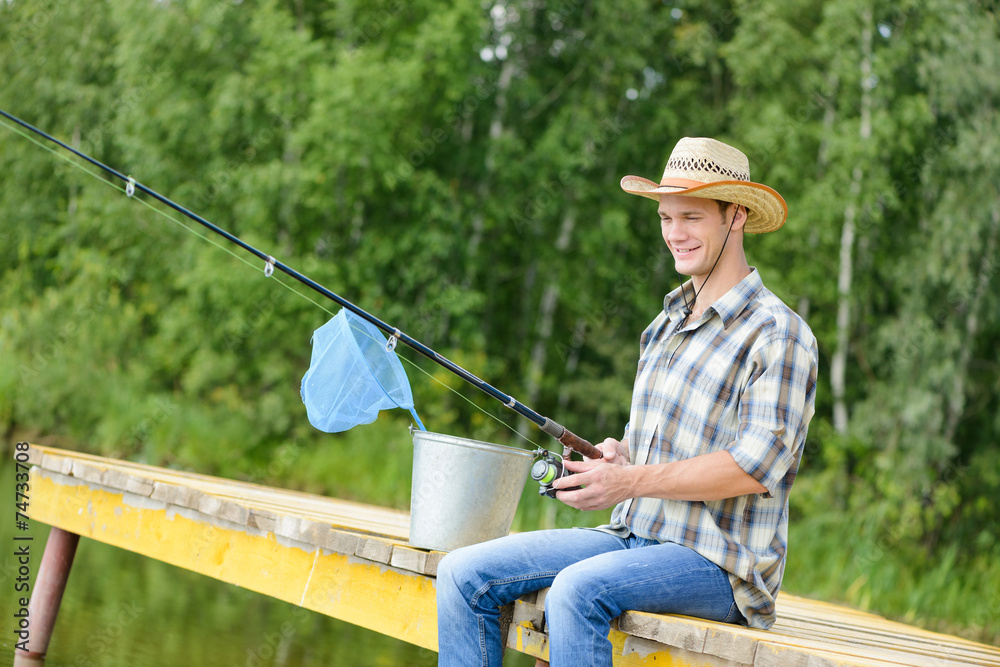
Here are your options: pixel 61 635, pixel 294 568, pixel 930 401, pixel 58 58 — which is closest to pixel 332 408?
pixel 294 568

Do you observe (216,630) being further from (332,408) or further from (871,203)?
(871,203)

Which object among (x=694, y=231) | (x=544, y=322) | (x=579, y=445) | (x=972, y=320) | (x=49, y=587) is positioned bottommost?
(x=49, y=587)

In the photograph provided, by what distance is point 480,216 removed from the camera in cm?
1225

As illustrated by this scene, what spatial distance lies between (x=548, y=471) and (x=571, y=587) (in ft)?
0.99

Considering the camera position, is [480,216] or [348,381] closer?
[348,381]

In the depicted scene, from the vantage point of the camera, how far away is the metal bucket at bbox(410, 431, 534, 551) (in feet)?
7.12

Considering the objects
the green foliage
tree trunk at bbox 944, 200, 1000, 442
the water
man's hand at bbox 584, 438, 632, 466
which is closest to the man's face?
man's hand at bbox 584, 438, 632, 466

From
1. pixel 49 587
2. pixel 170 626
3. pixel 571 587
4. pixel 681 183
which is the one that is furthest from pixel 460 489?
pixel 170 626

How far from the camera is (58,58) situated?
13.8 meters

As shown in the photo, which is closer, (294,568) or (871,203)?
(294,568)

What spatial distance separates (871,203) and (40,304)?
9669 millimetres

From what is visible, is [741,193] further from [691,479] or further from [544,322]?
[544,322]

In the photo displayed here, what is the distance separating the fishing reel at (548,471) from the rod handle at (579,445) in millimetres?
49

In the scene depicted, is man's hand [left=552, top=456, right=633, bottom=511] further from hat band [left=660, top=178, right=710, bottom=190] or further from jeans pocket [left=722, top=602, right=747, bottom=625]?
hat band [left=660, top=178, right=710, bottom=190]
